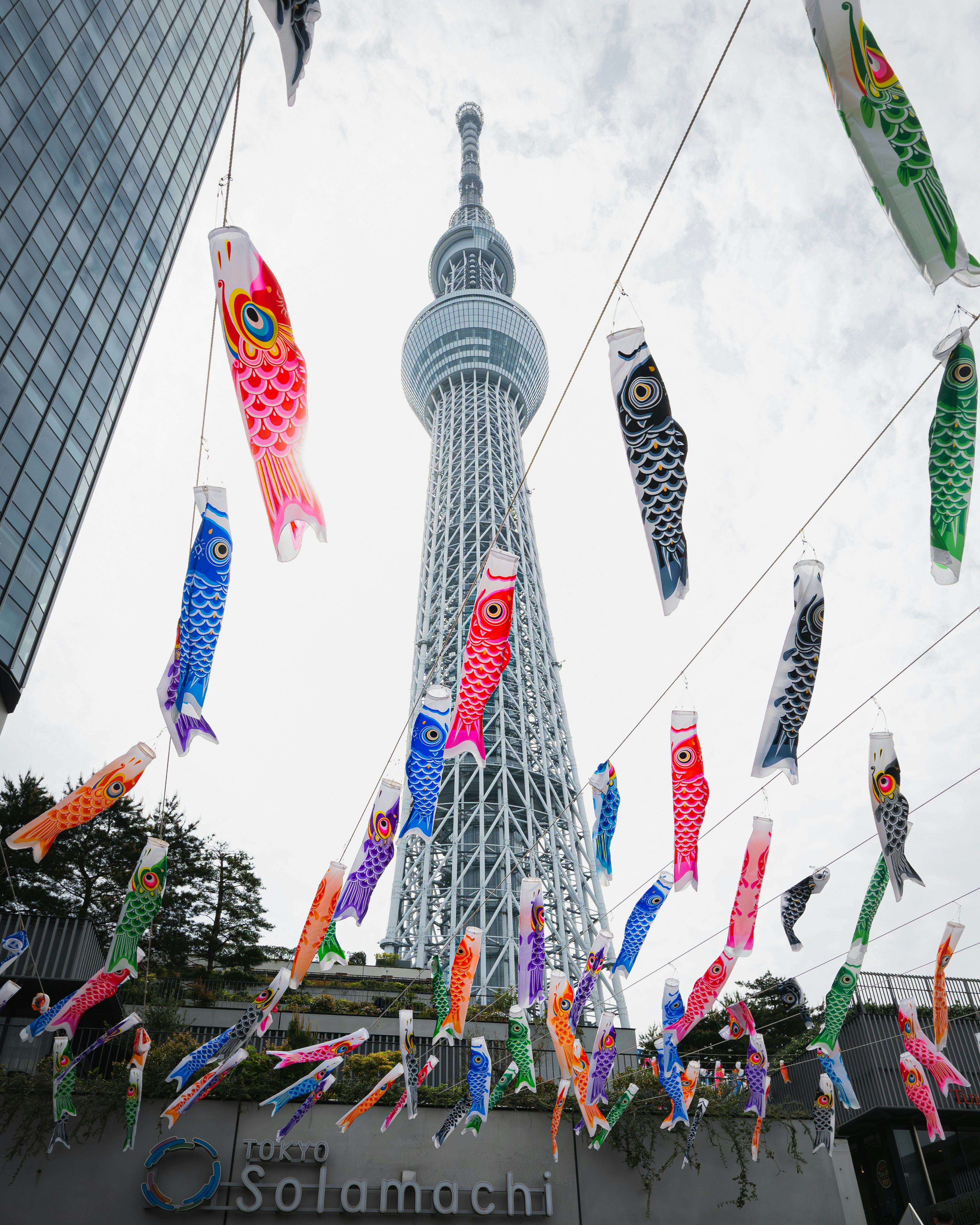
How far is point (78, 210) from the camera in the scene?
32750 mm

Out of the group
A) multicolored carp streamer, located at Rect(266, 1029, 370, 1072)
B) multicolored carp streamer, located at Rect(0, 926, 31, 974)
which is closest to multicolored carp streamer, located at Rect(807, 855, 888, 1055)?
multicolored carp streamer, located at Rect(266, 1029, 370, 1072)

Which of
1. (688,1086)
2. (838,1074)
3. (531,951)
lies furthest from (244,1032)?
(838,1074)

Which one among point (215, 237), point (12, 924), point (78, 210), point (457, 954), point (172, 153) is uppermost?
point (172, 153)

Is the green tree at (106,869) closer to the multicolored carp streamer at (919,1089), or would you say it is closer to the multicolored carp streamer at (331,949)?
the multicolored carp streamer at (331,949)

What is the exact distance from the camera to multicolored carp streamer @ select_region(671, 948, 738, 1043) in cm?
1307

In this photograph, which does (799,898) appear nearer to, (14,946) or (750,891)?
(750,891)

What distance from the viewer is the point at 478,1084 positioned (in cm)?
1419

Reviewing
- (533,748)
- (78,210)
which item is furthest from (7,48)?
(533,748)

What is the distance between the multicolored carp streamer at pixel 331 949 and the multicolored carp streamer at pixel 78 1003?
8.38ft

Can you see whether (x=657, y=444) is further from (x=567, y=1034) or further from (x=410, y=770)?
(x=567, y=1034)

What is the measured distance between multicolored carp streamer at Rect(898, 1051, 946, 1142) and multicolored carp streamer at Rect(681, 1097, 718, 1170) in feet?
11.4

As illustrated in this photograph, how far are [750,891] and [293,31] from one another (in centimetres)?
1084

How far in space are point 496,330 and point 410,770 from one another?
6977cm

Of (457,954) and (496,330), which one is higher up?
(496,330)
